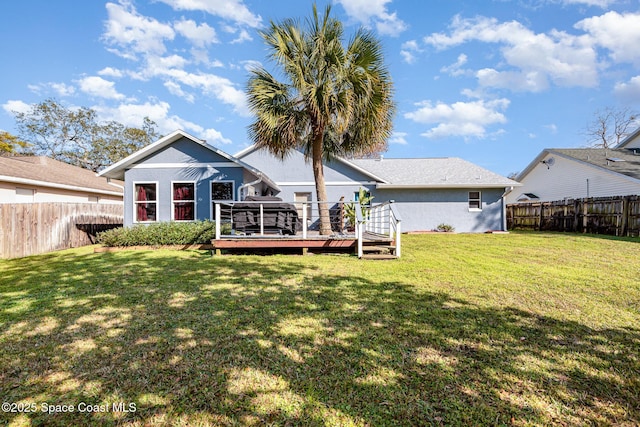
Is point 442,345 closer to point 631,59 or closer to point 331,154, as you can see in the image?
point 331,154

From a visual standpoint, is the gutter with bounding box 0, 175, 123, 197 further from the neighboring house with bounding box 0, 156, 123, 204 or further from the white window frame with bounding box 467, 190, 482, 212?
the white window frame with bounding box 467, 190, 482, 212

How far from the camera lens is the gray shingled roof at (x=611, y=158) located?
663 inches

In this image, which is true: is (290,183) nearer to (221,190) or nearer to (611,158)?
(221,190)

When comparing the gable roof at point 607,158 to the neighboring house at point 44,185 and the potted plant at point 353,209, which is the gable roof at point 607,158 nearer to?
the potted plant at point 353,209

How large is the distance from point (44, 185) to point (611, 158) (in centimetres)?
3025

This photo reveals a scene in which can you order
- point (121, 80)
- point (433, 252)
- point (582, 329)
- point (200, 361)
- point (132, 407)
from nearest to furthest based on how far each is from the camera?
point (132, 407) → point (200, 361) → point (582, 329) → point (433, 252) → point (121, 80)

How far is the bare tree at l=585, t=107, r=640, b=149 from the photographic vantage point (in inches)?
1148

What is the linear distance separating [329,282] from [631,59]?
29.5 meters

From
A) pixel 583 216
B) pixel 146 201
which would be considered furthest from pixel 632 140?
pixel 146 201

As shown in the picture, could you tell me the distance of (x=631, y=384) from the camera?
227 centimetres

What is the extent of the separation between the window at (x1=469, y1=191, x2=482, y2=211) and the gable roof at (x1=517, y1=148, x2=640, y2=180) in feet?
25.1

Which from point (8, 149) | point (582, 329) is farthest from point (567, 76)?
point (8, 149)

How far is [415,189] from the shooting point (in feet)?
53.5

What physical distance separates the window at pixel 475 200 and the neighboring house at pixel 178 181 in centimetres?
1134
